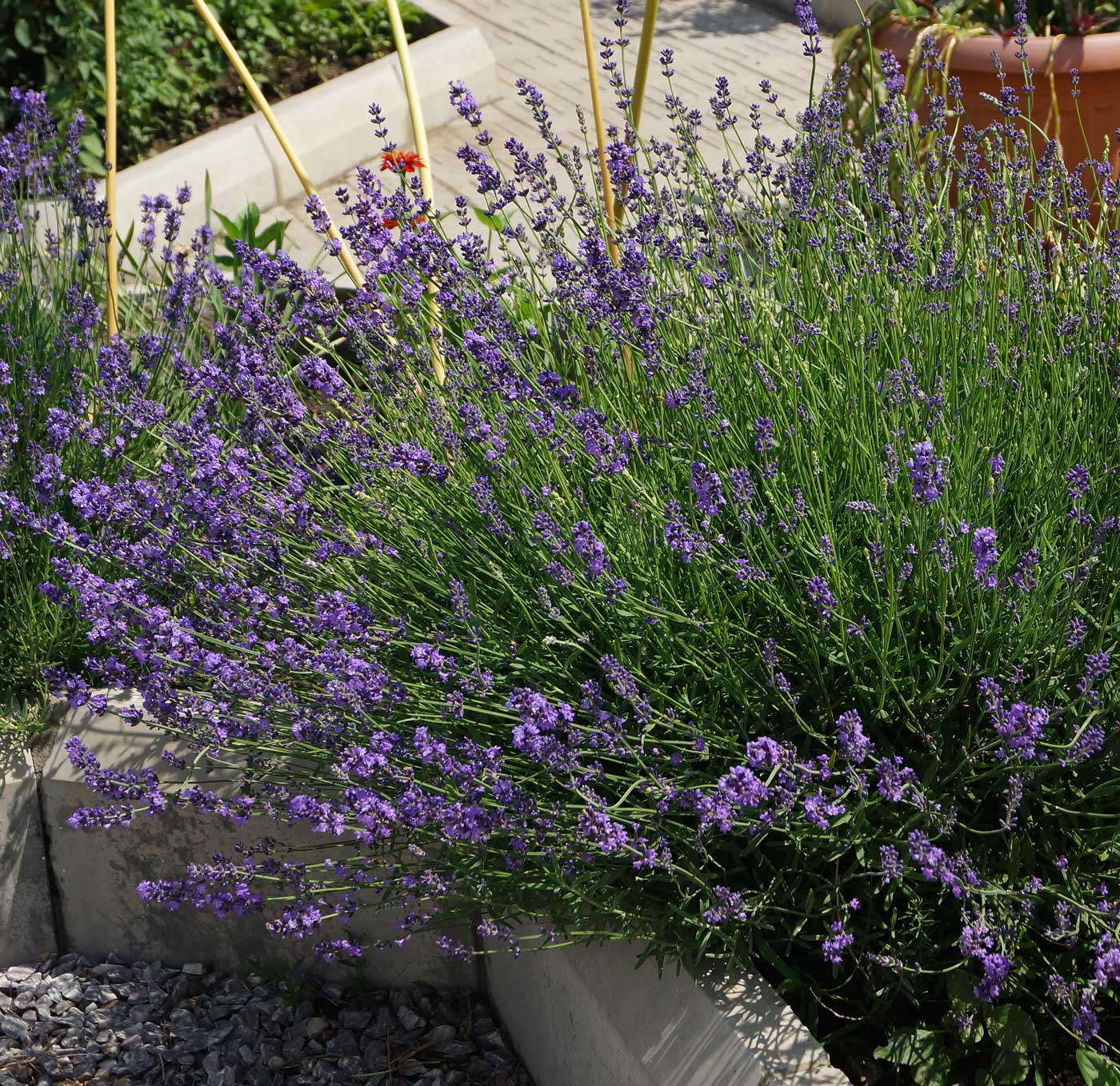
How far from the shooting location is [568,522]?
2.37 m

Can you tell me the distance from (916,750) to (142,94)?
5.19 meters

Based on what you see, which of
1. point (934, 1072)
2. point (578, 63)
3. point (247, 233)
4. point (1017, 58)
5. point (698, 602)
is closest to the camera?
point (934, 1072)

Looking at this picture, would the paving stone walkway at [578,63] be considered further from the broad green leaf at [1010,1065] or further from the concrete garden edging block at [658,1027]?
the broad green leaf at [1010,1065]

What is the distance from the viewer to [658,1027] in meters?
2.19

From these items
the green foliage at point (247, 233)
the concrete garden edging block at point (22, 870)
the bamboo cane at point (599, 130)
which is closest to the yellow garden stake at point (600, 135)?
the bamboo cane at point (599, 130)

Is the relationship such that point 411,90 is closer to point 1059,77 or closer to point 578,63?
point 1059,77

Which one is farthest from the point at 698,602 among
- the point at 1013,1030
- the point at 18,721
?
the point at 18,721

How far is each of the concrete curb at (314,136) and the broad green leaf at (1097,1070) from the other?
15.8ft

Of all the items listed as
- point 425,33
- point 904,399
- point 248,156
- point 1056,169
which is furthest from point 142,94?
point 904,399

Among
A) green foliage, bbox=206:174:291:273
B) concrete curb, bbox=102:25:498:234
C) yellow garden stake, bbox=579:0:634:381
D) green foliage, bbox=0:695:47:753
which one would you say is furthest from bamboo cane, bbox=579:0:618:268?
concrete curb, bbox=102:25:498:234

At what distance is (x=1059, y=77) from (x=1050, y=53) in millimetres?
81

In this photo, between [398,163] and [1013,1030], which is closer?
[1013,1030]

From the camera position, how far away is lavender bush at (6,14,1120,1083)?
200cm

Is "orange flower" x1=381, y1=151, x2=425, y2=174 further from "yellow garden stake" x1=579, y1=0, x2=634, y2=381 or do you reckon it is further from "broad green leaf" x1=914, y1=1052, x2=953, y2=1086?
"broad green leaf" x1=914, y1=1052, x2=953, y2=1086
